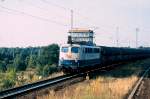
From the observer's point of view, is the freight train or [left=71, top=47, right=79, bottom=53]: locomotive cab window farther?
[left=71, top=47, right=79, bottom=53]: locomotive cab window

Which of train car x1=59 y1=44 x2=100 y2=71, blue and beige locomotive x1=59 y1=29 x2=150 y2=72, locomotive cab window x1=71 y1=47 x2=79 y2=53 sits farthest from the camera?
locomotive cab window x1=71 y1=47 x2=79 y2=53

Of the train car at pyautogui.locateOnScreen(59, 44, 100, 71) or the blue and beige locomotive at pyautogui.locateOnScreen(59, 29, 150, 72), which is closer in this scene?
the train car at pyautogui.locateOnScreen(59, 44, 100, 71)

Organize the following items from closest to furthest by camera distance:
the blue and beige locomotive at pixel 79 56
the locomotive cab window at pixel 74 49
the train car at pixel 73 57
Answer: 1. the train car at pixel 73 57
2. the blue and beige locomotive at pixel 79 56
3. the locomotive cab window at pixel 74 49

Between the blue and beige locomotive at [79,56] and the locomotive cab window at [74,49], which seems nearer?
the blue and beige locomotive at [79,56]

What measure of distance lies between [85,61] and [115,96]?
56.4ft

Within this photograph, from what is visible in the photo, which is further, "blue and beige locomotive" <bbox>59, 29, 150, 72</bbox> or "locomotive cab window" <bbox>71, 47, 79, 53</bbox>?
"locomotive cab window" <bbox>71, 47, 79, 53</bbox>

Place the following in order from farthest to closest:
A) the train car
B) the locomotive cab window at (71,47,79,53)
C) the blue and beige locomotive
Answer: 1. the locomotive cab window at (71,47,79,53)
2. the blue and beige locomotive
3. the train car

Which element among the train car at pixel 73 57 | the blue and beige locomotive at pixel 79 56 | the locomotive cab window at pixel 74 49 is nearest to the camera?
the train car at pixel 73 57

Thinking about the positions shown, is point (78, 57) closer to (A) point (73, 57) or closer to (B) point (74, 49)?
(A) point (73, 57)

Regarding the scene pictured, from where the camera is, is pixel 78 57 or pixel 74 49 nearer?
pixel 78 57

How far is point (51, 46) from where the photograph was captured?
138 meters

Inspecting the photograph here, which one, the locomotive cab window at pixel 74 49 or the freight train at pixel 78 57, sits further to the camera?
the locomotive cab window at pixel 74 49

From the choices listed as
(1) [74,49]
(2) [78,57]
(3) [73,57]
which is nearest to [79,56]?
(2) [78,57]

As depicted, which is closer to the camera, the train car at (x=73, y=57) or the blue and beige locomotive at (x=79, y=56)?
the train car at (x=73, y=57)
